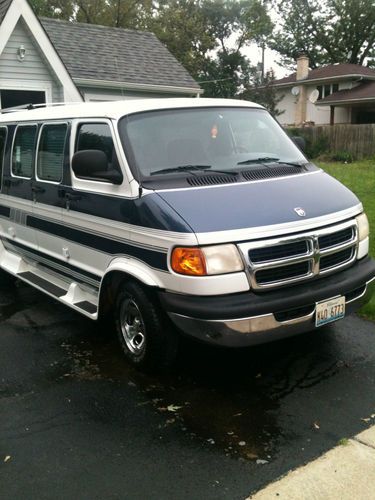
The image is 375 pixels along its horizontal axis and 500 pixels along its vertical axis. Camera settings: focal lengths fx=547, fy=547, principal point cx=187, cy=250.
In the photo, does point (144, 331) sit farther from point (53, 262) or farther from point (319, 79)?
point (319, 79)

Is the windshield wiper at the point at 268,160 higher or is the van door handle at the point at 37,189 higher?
the windshield wiper at the point at 268,160

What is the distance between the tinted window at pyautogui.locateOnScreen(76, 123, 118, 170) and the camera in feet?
15.0

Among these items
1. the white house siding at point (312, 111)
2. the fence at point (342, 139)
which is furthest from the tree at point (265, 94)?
the fence at point (342, 139)

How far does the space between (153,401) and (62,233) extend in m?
2.05

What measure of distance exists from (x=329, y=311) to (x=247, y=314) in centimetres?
76

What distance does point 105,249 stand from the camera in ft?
15.1

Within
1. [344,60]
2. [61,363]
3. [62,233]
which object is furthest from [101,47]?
[344,60]

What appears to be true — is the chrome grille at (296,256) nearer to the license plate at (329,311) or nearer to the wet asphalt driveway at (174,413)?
the license plate at (329,311)

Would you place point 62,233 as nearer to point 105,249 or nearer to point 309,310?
point 105,249

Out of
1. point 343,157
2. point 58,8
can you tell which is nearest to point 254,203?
point 343,157

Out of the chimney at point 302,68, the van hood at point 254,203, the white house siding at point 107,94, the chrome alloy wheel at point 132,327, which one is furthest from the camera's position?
the chimney at point 302,68

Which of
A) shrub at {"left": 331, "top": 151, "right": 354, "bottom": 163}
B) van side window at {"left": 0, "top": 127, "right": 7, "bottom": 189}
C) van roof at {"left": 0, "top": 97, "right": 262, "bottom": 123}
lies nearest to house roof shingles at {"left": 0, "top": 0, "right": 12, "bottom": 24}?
van side window at {"left": 0, "top": 127, "right": 7, "bottom": 189}

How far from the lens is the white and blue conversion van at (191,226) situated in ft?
12.4

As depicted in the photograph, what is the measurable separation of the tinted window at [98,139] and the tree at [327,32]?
4669 cm
